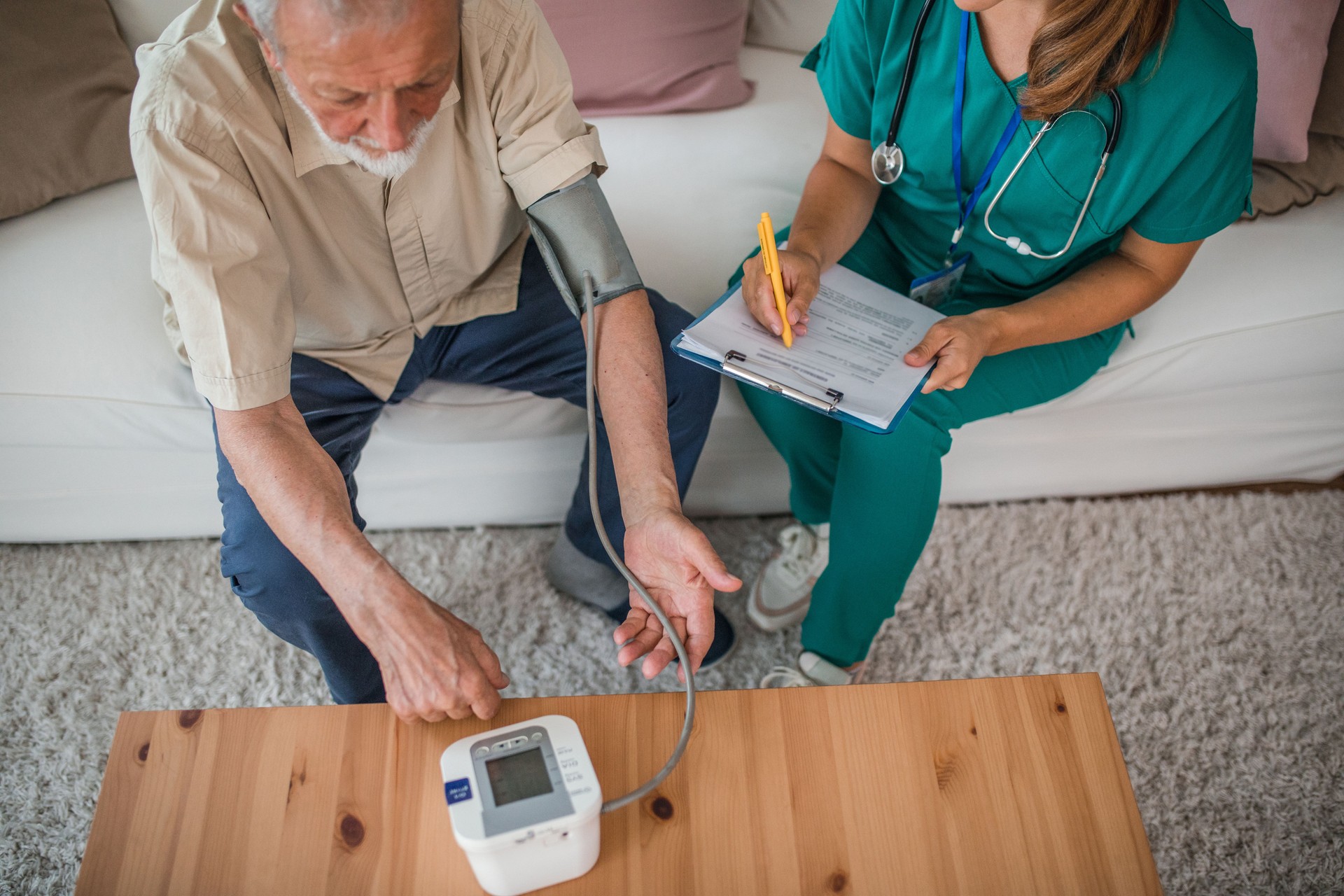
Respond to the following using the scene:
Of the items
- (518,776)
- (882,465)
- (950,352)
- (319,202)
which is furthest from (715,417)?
(518,776)

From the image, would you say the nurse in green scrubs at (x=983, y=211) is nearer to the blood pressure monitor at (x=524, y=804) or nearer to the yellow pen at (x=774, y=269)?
the yellow pen at (x=774, y=269)

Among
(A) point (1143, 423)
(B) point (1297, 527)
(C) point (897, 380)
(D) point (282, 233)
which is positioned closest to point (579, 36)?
(D) point (282, 233)

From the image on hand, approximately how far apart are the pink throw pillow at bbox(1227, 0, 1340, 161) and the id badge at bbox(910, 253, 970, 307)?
53 centimetres

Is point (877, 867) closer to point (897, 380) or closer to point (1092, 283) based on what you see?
A: point (897, 380)

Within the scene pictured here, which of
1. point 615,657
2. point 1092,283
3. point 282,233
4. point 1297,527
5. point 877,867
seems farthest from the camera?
point 1297,527

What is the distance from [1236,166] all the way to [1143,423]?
0.52 metres

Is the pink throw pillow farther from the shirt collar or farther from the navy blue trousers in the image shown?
the shirt collar

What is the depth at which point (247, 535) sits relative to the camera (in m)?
0.99

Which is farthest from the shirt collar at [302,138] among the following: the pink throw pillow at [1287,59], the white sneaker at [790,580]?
the pink throw pillow at [1287,59]

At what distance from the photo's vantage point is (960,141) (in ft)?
3.63

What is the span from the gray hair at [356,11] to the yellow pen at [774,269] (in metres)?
0.40

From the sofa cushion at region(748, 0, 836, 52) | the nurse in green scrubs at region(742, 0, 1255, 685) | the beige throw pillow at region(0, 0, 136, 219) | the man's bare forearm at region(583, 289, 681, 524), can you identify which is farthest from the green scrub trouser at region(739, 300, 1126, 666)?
the beige throw pillow at region(0, 0, 136, 219)

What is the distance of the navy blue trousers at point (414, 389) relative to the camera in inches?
39.8

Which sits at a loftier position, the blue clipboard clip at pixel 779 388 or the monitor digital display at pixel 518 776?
the blue clipboard clip at pixel 779 388
